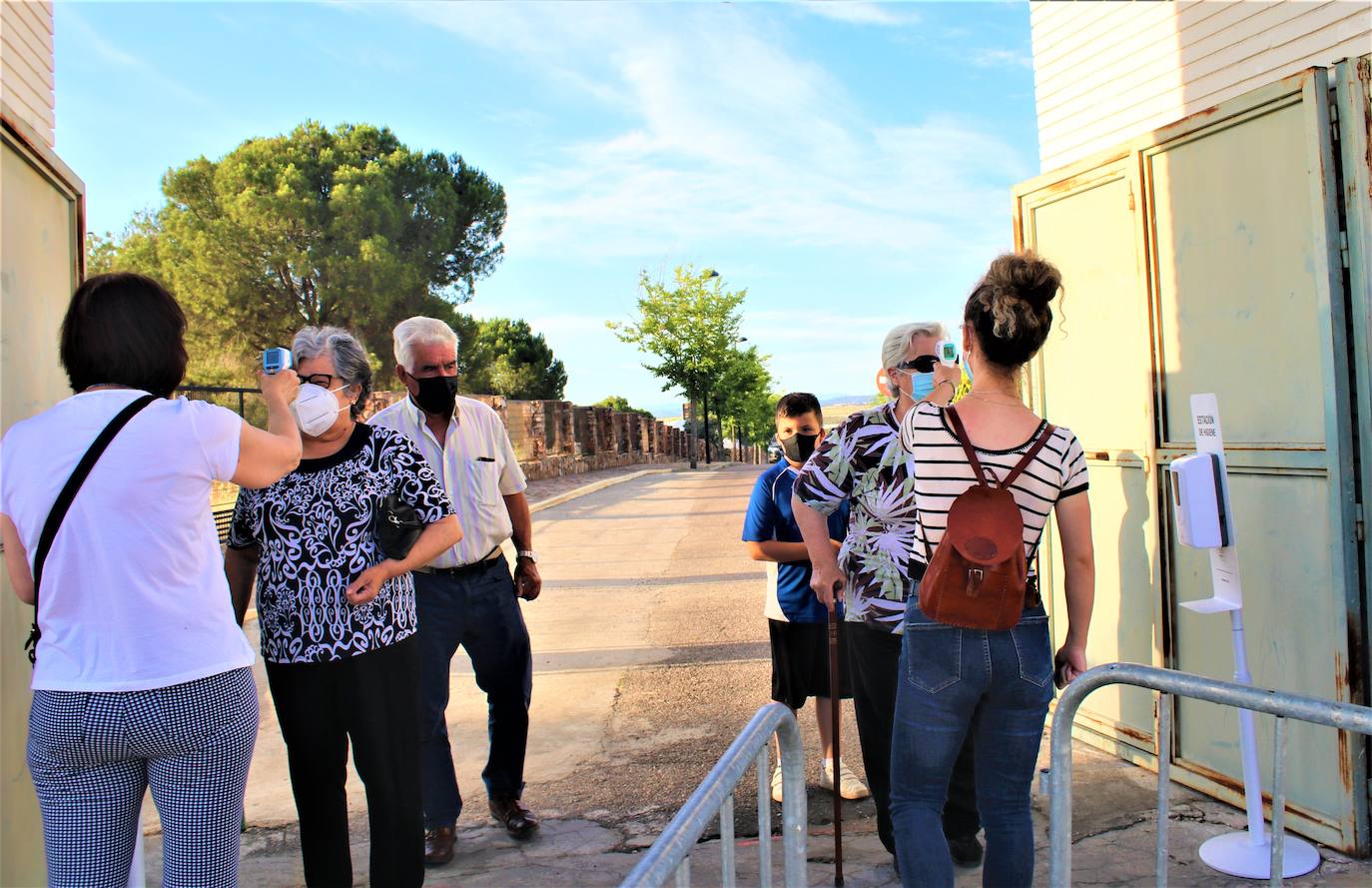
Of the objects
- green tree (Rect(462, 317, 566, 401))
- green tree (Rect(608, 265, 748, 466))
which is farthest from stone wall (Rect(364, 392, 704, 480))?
green tree (Rect(462, 317, 566, 401))

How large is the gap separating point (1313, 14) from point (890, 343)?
9.52 ft

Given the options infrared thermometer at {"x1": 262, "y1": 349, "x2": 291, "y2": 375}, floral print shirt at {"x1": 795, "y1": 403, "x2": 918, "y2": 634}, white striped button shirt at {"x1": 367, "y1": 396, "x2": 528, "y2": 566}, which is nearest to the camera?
infrared thermometer at {"x1": 262, "y1": 349, "x2": 291, "y2": 375}

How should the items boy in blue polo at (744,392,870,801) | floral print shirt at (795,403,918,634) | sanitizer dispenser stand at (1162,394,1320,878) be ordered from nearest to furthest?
1. floral print shirt at (795,403,918,634)
2. sanitizer dispenser stand at (1162,394,1320,878)
3. boy in blue polo at (744,392,870,801)

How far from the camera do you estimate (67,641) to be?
7.39 feet

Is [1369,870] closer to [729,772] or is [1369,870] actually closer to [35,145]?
[729,772]

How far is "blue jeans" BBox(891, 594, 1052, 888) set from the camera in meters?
2.53

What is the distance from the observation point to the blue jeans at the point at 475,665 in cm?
386

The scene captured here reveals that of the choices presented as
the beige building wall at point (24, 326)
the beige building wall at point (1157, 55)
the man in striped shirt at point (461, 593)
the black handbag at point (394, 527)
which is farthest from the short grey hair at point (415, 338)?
the beige building wall at point (1157, 55)

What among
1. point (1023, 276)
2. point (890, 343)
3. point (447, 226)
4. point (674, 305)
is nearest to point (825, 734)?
point (890, 343)

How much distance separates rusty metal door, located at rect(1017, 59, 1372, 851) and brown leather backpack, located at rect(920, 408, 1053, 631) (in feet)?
4.32

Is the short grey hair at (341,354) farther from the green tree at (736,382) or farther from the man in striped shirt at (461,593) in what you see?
the green tree at (736,382)

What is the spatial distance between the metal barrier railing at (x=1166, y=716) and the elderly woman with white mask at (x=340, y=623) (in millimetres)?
1903

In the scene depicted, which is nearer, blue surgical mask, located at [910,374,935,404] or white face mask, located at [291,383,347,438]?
white face mask, located at [291,383,347,438]

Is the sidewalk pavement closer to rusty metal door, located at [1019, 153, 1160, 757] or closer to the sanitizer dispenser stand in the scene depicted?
the sanitizer dispenser stand
